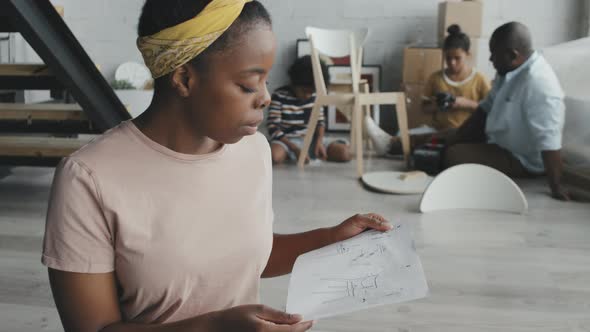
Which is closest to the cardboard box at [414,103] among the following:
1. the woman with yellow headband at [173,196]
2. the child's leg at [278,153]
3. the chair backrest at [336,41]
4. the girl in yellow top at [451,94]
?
the girl in yellow top at [451,94]

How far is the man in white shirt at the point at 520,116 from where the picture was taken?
312 cm

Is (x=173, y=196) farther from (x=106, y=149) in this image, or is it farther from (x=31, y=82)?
(x=31, y=82)

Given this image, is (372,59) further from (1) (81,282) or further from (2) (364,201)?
(1) (81,282)

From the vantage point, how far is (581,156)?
3238 millimetres

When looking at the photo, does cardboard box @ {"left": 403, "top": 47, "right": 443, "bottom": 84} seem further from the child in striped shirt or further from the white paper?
the white paper

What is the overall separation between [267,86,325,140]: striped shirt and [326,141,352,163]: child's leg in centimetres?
17

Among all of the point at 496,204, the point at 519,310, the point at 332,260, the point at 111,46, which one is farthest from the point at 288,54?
the point at 332,260

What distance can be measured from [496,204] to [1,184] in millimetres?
2535

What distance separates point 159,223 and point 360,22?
4.68 meters

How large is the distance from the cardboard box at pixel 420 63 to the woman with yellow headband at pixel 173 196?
4.06 metres

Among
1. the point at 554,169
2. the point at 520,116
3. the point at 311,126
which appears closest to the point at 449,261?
the point at 554,169

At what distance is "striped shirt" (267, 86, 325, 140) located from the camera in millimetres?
4086

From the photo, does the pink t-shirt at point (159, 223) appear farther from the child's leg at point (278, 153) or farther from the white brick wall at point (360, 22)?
the white brick wall at point (360, 22)

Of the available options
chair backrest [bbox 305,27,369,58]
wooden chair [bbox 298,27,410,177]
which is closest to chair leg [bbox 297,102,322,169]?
wooden chair [bbox 298,27,410,177]
